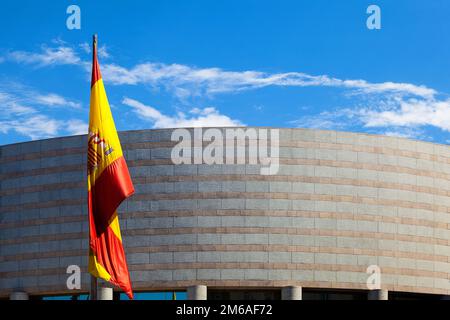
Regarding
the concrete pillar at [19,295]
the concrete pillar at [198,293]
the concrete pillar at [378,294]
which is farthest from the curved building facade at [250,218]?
the concrete pillar at [378,294]

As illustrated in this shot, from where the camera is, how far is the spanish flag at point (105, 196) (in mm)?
Result: 17969

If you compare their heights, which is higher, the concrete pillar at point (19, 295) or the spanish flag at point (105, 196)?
the spanish flag at point (105, 196)

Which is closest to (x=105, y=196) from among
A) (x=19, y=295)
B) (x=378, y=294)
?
(x=378, y=294)

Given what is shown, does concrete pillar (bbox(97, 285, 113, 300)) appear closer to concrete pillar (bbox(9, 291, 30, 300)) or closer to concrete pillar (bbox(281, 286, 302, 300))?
concrete pillar (bbox(9, 291, 30, 300))

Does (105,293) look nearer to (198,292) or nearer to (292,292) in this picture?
(198,292)

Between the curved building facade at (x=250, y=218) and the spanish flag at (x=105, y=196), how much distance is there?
28712 millimetres

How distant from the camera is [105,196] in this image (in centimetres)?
1800

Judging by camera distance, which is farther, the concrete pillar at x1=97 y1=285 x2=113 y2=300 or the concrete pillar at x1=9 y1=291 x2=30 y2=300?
the concrete pillar at x1=9 y1=291 x2=30 y2=300

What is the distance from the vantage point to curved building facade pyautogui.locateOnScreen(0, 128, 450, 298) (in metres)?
46.9

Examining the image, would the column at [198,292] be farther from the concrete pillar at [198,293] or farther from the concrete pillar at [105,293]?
the concrete pillar at [105,293]

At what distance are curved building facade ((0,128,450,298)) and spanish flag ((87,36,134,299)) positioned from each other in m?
28.7

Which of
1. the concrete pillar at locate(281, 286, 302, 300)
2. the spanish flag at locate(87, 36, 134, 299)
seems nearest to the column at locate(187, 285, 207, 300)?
the concrete pillar at locate(281, 286, 302, 300)
